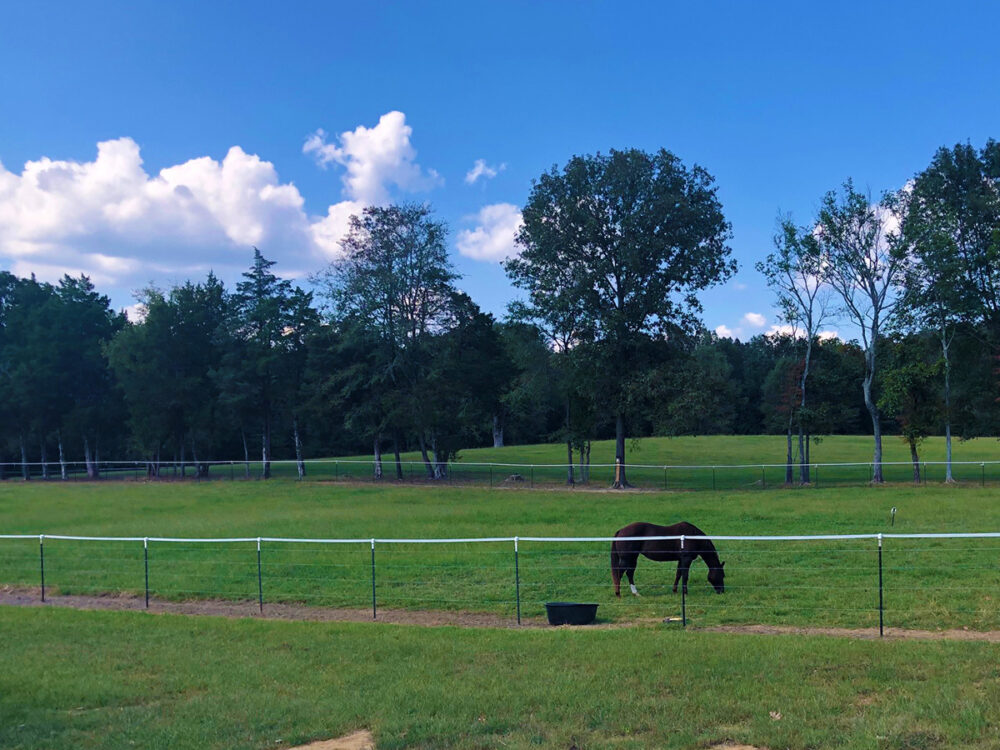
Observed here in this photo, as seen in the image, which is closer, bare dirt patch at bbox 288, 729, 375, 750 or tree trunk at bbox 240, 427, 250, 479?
bare dirt patch at bbox 288, 729, 375, 750

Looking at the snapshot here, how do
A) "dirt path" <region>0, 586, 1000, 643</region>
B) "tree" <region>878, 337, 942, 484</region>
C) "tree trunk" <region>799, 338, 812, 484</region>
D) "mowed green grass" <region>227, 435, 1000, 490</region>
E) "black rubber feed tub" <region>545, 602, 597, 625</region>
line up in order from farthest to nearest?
"mowed green grass" <region>227, 435, 1000, 490</region>, "tree trunk" <region>799, 338, 812, 484</region>, "tree" <region>878, 337, 942, 484</region>, "black rubber feed tub" <region>545, 602, 597, 625</region>, "dirt path" <region>0, 586, 1000, 643</region>

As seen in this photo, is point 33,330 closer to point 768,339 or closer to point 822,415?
point 822,415

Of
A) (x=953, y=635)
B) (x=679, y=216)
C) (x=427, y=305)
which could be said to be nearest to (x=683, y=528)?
(x=953, y=635)

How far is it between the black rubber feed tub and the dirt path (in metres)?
0.20

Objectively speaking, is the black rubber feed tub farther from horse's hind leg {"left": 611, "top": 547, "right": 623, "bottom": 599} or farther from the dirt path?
horse's hind leg {"left": 611, "top": 547, "right": 623, "bottom": 599}

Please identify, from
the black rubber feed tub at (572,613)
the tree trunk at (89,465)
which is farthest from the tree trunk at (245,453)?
the black rubber feed tub at (572,613)

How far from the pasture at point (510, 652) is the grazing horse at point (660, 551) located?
44cm

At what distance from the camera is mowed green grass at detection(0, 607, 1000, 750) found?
23.1ft

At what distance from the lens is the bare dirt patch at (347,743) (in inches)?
281

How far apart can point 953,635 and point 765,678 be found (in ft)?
13.9

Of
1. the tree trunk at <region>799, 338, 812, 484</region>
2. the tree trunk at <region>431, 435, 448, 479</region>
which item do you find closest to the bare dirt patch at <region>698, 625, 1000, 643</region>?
the tree trunk at <region>799, 338, 812, 484</region>

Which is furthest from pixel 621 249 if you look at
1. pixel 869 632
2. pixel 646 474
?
pixel 869 632

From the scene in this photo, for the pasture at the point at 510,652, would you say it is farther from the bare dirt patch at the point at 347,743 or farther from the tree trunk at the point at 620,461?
the tree trunk at the point at 620,461

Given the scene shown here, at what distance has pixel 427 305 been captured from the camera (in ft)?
165
